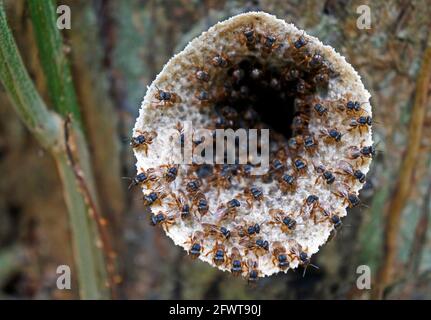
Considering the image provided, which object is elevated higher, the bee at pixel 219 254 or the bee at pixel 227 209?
the bee at pixel 227 209

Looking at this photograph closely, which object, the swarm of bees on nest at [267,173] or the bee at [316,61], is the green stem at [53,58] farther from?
the bee at [316,61]

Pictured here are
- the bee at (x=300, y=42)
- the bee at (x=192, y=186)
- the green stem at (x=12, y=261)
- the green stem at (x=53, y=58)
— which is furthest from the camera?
the green stem at (x=12, y=261)

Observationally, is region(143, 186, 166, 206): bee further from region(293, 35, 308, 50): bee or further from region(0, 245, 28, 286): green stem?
region(0, 245, 28, 286): green stem

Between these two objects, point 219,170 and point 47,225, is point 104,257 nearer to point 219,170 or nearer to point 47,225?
point 47,225

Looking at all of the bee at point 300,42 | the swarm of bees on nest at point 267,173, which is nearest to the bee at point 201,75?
the swarm of bees on nest at point 267,173

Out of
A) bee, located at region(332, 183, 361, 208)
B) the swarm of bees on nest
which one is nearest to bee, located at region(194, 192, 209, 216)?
the swarm of bees on nest
